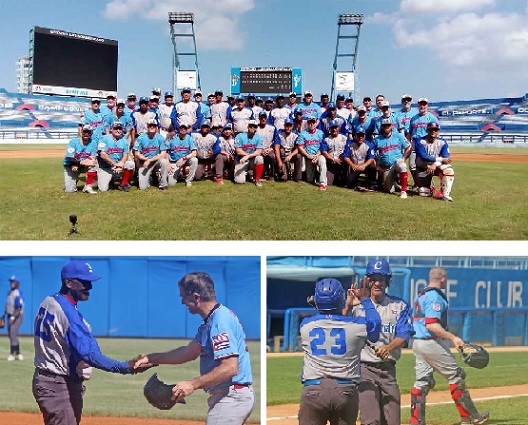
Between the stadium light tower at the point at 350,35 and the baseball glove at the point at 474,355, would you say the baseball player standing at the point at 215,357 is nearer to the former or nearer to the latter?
the baseball glove at the point at 474,355

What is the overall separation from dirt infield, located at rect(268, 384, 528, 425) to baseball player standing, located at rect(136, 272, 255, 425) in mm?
104

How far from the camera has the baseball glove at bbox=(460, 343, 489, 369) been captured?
8.03ft

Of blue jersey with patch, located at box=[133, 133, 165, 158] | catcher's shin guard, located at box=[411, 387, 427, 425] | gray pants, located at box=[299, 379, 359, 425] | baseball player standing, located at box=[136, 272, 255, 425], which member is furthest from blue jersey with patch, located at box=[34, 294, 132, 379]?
blue jersey with patch, located at box=[133, 133, 165, 158]

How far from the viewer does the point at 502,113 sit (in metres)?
16.9

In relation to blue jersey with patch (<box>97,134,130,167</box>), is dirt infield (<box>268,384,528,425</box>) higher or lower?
lower

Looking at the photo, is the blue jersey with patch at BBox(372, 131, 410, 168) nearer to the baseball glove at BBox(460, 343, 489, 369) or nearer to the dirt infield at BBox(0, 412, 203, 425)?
the baseball glove at BBox(460, 343, 489, 369)

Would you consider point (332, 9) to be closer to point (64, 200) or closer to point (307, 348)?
point (307, 348)

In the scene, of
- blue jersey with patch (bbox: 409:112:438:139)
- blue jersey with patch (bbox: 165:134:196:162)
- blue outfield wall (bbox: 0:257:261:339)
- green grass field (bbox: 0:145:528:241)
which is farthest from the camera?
blue jersey with patch (bbox: 409:112:438:139)

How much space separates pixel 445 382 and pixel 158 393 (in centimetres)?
125

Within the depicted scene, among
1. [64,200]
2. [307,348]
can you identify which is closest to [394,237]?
[307,348]

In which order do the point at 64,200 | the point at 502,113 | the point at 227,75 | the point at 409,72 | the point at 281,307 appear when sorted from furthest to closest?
the point at 502,113 → the point at 64,200 → the point at 227,75 → the point at 409,72 → the point at 281,307

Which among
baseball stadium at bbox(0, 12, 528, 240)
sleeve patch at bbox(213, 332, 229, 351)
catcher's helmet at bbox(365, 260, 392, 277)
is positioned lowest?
sleeve patch at bbox(213, 332, 229, 351)

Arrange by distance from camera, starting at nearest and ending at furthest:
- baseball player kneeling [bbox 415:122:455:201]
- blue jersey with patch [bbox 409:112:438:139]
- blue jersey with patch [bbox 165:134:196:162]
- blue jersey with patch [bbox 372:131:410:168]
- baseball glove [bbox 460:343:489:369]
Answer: baseball glove [bbox 460:343:489:369], baseball player kneeling [bbox 415:122:455:201], blue jersey with patch [bbox 372:131:410:168], blue jersey with patch [bbox 165:134:196:162], blue jersey with patch [bbox 409:112:438:139]

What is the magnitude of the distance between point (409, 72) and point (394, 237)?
3.13ft
